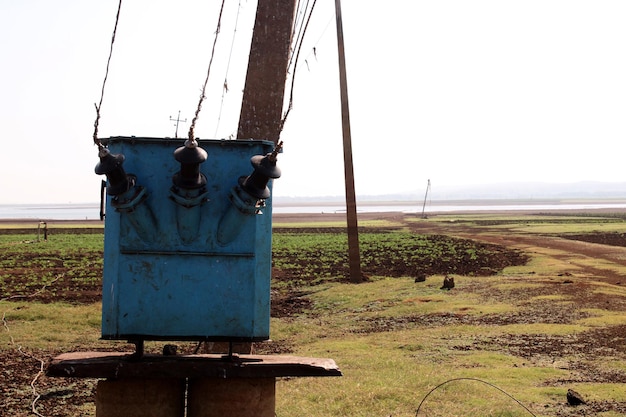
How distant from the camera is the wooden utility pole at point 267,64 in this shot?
5754 mm

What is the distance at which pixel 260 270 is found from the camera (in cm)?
403

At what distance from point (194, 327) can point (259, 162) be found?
964 mm

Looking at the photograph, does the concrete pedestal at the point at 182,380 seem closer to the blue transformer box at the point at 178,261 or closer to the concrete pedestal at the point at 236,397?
the concrete pedestal at the point at 236,397

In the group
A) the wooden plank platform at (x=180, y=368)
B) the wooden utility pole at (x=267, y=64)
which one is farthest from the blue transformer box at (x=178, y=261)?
the wooden utility pole at (x=267, y=64)

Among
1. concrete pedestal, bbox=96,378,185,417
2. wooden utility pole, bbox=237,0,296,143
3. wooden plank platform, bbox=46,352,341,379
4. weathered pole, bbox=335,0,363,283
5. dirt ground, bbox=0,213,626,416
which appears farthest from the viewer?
weathered pole, bbox=335,0,363,283

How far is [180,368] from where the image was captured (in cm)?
395

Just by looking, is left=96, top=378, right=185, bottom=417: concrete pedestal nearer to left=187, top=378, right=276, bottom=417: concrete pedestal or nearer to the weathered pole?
left=187, top=378, right=276, bottom=417: concrete pedestal

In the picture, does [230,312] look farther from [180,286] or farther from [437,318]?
[437,318]

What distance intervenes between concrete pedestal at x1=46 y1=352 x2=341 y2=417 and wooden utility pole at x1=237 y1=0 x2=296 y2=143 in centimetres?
228

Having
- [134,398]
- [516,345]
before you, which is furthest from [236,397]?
[516,345]

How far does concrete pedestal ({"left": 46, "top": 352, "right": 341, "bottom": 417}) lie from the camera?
3.94 metres

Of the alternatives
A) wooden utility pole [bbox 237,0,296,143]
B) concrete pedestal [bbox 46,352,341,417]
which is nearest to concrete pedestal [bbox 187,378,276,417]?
concrete pedestal [bbox 46,352,341,417]

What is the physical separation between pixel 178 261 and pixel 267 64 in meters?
2.31

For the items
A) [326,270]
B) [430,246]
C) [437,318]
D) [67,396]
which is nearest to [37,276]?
[326,270]
